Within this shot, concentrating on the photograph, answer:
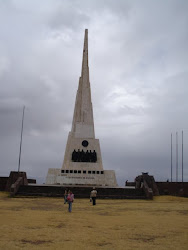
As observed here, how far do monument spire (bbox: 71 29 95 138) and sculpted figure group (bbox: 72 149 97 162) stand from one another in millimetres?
2088

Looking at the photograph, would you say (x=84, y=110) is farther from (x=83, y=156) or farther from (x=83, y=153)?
(x=83, y=156)

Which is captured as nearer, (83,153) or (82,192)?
(82,192)

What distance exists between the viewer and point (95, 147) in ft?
104

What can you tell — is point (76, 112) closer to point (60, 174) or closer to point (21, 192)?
point (60, 174)

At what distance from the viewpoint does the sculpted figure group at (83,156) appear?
30641 millimetres

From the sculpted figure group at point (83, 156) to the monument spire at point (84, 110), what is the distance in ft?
6.85

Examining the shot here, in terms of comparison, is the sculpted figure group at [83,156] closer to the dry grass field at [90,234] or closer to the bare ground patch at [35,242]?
the dry grass field at [90,234]

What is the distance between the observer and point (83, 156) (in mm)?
30734

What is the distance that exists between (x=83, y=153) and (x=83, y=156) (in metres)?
0.31

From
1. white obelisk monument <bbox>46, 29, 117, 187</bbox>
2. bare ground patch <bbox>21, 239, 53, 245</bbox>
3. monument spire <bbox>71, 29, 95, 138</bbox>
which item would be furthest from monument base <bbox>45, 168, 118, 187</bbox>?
bare ground patch <bbox>21, 239, 53, 245</bbox>

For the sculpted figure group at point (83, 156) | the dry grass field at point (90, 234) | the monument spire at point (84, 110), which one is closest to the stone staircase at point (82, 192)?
the sculpted figure group at point (83, 156)

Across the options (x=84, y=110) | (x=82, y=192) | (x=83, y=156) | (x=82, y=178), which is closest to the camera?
(x=82, y=192)

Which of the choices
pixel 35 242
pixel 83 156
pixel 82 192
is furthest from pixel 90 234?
pixel 83 156

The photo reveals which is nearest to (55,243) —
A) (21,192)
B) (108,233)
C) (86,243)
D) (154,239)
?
(86,243)
